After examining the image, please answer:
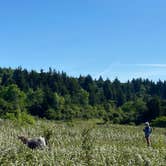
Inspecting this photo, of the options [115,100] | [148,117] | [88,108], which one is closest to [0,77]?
[115,100]

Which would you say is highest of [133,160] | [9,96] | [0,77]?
[0,77]

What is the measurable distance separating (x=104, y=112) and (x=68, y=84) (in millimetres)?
30768

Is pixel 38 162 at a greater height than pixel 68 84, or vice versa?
pixel 68 84

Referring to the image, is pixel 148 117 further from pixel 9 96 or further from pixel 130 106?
pixel 9 96

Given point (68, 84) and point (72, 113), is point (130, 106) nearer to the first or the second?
point (72, 113)

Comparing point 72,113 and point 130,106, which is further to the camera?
point 130,106

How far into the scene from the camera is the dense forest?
94.8 meters

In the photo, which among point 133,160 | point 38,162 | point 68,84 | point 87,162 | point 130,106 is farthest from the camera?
point 68,84

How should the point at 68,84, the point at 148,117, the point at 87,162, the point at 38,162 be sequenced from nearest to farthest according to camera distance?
the point at 38,162, the point at 87,162, the point at 148,117, the point at 68,84

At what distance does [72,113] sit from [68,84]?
37.0 m

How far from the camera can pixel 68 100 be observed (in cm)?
11738

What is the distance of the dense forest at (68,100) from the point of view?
94.8 metres

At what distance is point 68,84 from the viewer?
458 feet

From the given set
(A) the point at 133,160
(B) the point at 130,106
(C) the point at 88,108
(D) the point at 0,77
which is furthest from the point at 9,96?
(A) the point at 133,160
